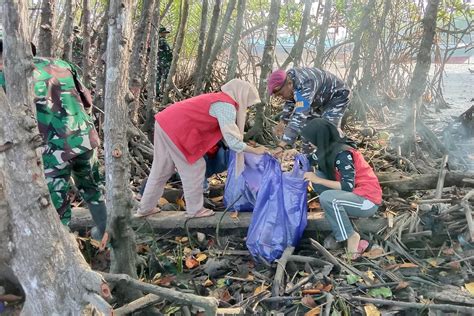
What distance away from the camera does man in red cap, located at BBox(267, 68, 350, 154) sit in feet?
14.7

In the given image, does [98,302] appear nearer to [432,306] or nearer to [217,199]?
[432,306]

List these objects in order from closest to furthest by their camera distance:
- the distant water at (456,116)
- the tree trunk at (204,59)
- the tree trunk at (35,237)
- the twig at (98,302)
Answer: the twig at (98,302)
the tree trunk at (35,237)
the distant water at (456,116)
the tree trunk at (204,59)

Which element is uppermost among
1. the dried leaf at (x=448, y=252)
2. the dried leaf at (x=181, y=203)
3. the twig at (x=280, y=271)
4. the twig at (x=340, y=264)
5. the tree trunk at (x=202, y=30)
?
the tree trunk at (x=202, y=30)

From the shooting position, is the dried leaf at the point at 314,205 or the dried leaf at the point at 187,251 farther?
the dried leaf at the point at 314,205

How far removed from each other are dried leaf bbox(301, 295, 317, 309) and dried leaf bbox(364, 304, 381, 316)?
11.7 inches

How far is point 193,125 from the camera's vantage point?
3.87 m

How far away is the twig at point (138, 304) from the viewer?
250cm

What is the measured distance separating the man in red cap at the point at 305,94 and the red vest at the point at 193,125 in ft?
2.35

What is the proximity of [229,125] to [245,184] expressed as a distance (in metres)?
0.53

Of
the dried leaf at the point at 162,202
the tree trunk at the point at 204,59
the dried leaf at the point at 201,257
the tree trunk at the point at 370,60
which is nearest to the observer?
the dried leaf at the point at 201,257

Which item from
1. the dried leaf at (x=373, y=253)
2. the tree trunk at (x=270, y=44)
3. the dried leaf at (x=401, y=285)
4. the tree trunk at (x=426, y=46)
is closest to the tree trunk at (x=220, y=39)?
the tree trunk at (x=270, y=44)

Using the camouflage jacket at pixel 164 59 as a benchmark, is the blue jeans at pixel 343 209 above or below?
below

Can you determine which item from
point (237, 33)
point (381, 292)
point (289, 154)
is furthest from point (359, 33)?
point (381, 292)

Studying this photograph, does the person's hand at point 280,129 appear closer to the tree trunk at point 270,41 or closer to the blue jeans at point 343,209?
the tree trunk at point 270,41
